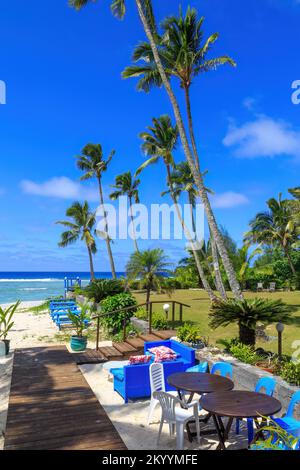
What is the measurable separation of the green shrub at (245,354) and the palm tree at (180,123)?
2.48 m

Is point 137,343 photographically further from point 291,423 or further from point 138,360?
point 291,423

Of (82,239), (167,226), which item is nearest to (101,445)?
(167,226)

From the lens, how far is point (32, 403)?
694 centimetres

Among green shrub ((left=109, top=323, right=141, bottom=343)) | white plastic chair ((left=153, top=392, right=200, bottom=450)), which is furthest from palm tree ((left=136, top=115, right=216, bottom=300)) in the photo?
white plastic chair ((left=153, top=392, right=200, bottom=450))

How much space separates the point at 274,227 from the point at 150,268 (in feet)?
86.4

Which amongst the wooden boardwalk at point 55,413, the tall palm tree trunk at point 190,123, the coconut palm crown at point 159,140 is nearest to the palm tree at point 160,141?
the coconut palm crown at point 159,140

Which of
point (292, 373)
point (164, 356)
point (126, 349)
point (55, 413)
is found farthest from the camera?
point (126, 349)

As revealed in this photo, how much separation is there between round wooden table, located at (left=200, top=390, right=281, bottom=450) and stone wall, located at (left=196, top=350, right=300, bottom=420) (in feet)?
3.50

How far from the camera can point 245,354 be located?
789 cm

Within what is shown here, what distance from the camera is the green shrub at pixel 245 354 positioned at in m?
7.74

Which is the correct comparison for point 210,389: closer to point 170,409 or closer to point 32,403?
point 170,409

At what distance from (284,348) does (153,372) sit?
15.5 ft

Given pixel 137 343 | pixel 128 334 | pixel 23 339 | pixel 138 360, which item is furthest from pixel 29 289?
pixel 138 360
